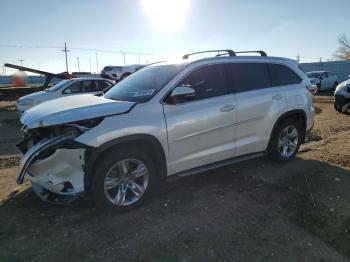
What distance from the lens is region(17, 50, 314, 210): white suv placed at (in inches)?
152

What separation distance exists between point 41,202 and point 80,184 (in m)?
1.06

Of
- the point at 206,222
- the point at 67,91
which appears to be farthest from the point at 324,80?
the point at 206,222

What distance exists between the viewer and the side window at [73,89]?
1216 centimetres

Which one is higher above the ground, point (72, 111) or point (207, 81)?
point (207, 81)

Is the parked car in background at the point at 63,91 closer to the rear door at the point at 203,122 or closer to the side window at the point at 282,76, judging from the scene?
the side window at the point at 282,76

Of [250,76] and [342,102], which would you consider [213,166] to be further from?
[342,102]

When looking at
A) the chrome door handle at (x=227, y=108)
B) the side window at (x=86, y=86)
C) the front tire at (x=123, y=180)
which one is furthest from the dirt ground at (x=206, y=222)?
the side window at (x=86, y=86)

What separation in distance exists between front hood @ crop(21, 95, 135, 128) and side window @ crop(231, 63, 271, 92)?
186cm

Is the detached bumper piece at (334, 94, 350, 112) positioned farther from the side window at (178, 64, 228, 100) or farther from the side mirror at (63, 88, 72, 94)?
the side mirror at (63, 88, 72, 94)

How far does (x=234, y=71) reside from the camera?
5219mm

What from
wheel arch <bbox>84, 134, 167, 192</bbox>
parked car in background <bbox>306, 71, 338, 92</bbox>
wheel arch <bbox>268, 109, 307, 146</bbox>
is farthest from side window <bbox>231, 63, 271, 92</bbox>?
parked car in background <bbox>306, 71, 338, 92</bbox>

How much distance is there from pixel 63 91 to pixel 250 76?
8477 millimetres

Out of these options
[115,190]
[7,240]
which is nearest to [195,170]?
[115,190]

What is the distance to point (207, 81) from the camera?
4.88m
